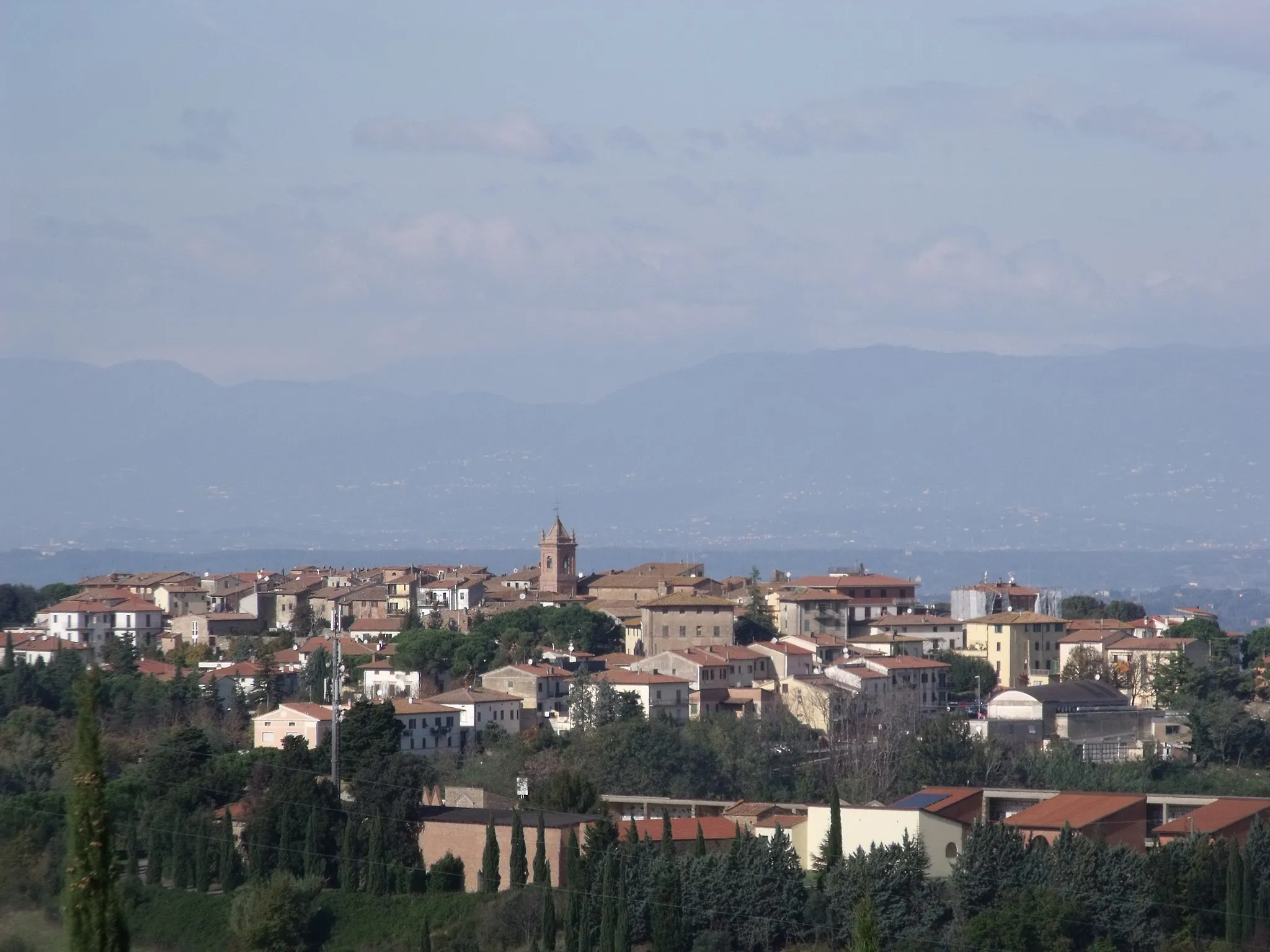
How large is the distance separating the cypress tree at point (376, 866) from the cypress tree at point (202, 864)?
259 centimetres

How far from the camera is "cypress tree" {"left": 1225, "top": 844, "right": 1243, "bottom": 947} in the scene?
30891 millimetres

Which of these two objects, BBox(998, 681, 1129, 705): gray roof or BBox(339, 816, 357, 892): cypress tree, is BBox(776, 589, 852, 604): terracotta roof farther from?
BBox(339, 816, 357, 892): cypress tree

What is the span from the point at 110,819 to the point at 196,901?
19448 millimetres

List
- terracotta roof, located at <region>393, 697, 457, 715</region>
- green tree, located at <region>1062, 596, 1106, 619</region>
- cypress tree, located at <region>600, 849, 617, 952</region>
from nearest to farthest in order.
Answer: cypress tree, located at <region>600, 849, 617, 952</region> → terracotta roof, located at <region>393, 697, 457, 715</region> → green tree, located at <region>1062, 596, 1106, 619</region>

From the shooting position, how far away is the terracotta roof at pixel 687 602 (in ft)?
Result: 186

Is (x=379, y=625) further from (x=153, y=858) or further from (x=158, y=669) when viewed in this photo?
(x=153, y=858)

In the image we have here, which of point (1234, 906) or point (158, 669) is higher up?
point (158, 669)

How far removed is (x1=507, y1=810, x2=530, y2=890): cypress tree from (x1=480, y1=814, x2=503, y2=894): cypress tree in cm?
24

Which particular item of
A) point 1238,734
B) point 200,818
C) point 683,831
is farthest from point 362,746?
point 1238,734

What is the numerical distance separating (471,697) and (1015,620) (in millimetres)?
17404

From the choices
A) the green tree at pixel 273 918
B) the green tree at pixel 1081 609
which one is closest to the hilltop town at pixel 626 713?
the green tree at pixel 1081 609

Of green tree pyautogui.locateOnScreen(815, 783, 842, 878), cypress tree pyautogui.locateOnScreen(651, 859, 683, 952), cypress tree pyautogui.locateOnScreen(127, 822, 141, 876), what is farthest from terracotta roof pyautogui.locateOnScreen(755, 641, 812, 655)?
cypress tree pyautogui.locateOnScreen(651, 859, 683, 952)

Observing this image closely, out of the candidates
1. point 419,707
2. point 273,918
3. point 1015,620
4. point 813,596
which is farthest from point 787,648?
point 273,918

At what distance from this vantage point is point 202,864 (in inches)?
1406
